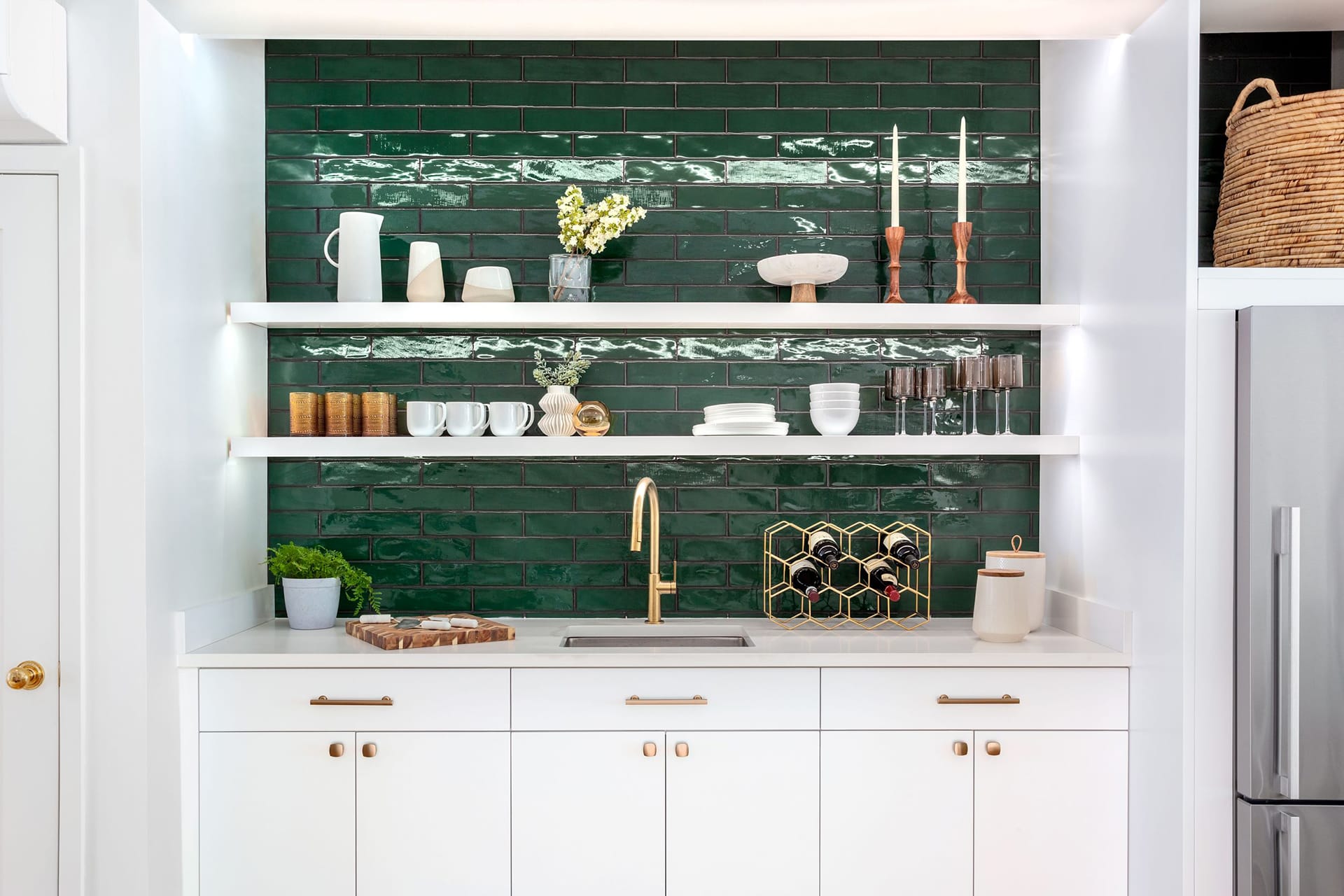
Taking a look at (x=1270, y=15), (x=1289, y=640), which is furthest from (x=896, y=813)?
(x=1270, y=15)

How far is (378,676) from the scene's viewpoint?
2.56 m

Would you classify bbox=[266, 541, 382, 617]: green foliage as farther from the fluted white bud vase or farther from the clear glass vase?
the clear glass vase

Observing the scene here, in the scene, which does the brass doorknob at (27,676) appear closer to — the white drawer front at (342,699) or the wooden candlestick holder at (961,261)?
the white drawer front at (342,699)

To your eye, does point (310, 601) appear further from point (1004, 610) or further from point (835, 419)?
point (1004, 610)

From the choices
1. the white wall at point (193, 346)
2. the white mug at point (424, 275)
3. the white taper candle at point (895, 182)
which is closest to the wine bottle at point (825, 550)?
the white taper candle at point (895, 182)

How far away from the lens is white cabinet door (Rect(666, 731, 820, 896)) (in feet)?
8.31

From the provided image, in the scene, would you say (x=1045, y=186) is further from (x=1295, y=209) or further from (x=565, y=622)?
(x=565, y=622)

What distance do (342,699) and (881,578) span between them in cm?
160

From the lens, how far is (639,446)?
2.86m

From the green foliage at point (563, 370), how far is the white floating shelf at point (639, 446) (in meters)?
0.28

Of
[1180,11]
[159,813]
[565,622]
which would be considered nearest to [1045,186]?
[1180,11]

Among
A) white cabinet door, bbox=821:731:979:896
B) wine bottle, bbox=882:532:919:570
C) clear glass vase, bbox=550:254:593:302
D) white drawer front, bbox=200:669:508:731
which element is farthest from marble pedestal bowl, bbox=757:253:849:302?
white drawer front, bbox=200:669:508:731

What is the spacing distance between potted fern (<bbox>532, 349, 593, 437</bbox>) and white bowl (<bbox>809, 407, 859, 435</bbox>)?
77 cm

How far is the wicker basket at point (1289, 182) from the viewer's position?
7.73ft
